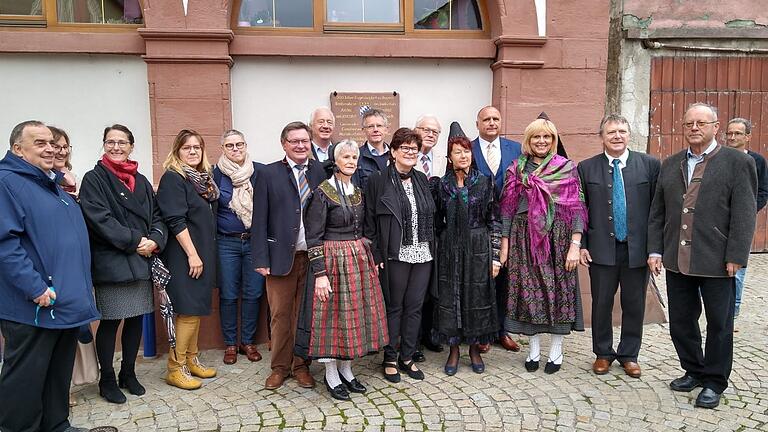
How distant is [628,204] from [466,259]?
4.07 ft

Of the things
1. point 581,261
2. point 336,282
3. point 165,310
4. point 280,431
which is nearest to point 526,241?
point 581,261

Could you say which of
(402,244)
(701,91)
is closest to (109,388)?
(402,244)

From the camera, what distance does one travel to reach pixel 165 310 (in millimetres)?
3963

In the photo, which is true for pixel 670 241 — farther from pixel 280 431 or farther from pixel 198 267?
pixel 198 267

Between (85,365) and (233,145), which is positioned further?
(233,145)

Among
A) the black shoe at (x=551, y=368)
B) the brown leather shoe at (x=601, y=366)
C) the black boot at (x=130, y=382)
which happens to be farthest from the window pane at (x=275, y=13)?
the brown leather shoe at (x=601, y=366)

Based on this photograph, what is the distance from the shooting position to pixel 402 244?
13.1 feet

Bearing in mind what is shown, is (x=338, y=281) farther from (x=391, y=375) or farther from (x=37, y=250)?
(x=37, y=250)

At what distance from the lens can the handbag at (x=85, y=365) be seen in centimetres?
389

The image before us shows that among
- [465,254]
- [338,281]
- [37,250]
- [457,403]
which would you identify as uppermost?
[37,250]

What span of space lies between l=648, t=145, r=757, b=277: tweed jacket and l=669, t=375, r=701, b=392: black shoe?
794mm

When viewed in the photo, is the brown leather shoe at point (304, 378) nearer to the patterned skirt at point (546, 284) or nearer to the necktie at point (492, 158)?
the patterned skirt at point (546, 284)

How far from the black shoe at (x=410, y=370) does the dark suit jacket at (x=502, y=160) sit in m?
1.41

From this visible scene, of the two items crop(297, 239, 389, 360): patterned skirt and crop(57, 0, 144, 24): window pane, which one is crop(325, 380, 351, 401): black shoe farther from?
crop(57, 0, 144, 24): window pane
